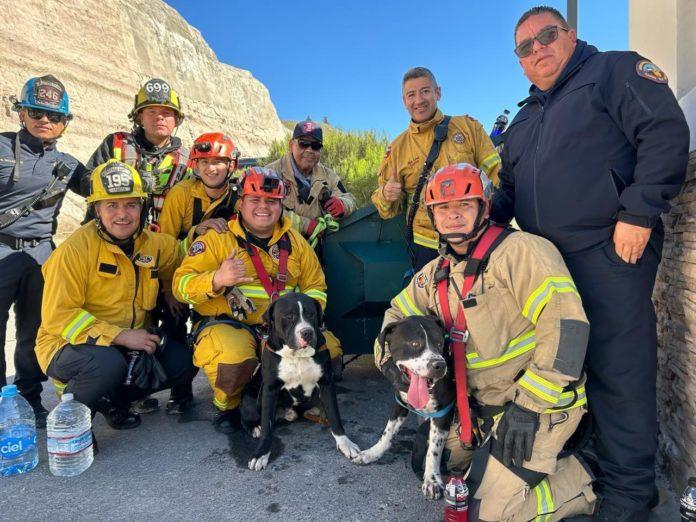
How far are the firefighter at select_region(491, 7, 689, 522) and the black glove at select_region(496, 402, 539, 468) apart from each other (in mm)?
479

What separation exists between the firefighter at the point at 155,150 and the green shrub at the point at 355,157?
26.0ft

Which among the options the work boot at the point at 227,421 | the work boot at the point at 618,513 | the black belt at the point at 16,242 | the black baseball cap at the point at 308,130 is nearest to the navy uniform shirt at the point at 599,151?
the work boot at the point at 618,513

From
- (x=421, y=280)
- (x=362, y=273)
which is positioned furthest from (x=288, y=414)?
(x=421, y=280)

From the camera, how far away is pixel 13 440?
10.5 feet

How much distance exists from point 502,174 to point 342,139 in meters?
13.0

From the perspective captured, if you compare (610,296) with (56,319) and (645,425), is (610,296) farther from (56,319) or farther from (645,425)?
(56,319)

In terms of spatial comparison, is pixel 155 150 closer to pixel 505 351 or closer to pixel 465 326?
pixel 465 326

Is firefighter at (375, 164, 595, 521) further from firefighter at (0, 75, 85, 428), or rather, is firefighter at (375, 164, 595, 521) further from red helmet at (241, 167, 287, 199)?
firefighter at (0, 75, 85, 428)

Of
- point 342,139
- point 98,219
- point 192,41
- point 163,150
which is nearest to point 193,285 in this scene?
point 98,219

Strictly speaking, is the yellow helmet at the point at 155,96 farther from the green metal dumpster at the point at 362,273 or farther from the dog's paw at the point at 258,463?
the dog's paw at the point at 258,463

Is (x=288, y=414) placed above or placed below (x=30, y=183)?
below

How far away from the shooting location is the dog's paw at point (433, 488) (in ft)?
9.30

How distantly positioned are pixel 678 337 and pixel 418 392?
1.49 meters

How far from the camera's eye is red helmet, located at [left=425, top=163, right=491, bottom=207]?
2742mm
